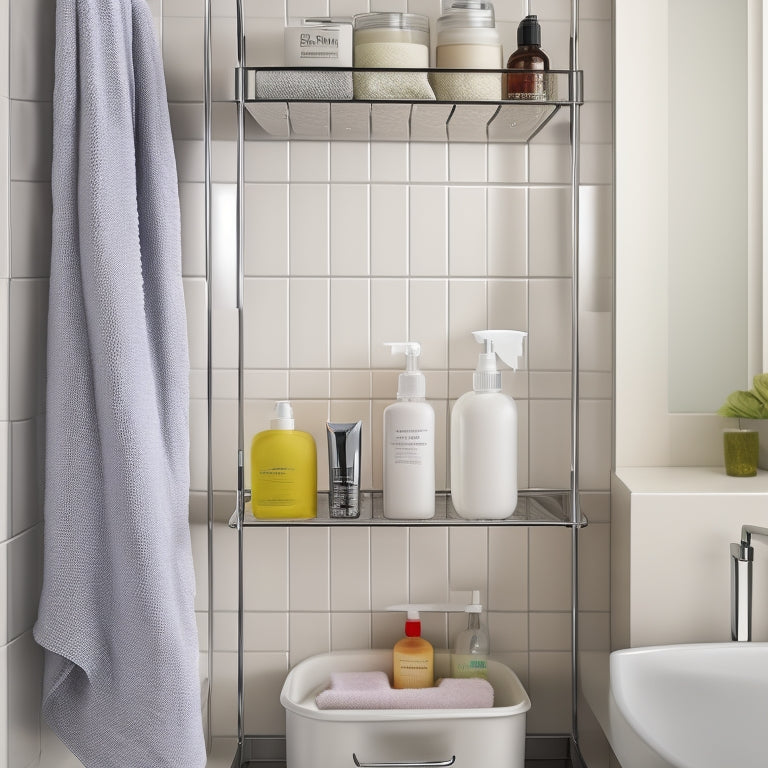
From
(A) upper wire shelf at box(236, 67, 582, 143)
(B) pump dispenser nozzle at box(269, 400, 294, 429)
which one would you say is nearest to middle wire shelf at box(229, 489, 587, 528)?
(B) pump dispenser nozzle at box(269, 400, 294, 429)

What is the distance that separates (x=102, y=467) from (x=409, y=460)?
37 cm

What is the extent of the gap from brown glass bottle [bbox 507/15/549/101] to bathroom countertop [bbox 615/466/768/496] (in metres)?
0.51

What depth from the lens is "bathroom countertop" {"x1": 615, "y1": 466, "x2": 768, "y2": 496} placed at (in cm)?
99

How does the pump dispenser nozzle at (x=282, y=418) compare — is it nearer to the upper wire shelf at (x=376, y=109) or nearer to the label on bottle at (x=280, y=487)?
the label on bottle at (x=280, y=487)

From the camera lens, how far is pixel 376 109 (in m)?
0.99

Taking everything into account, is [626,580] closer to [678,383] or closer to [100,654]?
[678,383]

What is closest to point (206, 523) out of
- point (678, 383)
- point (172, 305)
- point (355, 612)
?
point (355, 612)

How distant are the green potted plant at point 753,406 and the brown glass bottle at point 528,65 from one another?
19.0 inches

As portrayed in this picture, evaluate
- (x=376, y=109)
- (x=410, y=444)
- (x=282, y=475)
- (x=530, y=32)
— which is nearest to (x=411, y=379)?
(x=410, y=444)

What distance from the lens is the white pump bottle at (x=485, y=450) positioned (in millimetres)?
979

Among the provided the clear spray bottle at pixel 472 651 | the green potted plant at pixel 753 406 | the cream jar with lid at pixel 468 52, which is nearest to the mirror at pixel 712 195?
the green potted plant at pixel 753 406

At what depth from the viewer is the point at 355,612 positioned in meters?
1.12

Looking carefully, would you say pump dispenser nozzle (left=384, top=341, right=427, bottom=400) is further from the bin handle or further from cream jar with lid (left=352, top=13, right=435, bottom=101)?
the bin handle

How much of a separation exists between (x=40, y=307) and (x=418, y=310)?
50 cm
